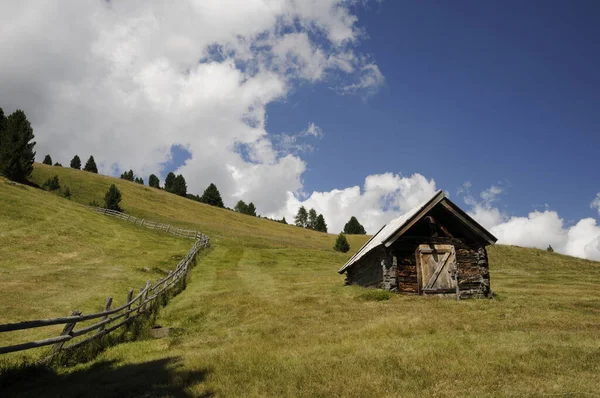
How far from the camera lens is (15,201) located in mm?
49219

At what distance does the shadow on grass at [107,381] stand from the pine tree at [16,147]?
7412cm

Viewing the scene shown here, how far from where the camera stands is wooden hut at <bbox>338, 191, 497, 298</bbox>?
67.9 ft

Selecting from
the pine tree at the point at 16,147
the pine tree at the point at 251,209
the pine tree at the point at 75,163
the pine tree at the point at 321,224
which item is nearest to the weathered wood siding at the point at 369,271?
the pine tree at the point at 16,147

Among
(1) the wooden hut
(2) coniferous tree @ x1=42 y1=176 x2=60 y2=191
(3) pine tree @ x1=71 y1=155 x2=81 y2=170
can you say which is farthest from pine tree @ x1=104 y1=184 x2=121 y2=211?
(3) pine tree @ x1=71 y1=155 x2=81 y2=170

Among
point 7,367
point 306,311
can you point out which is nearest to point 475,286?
point 306,311


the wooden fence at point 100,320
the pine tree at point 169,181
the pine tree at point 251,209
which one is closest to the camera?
the wooden fence at point 100,320

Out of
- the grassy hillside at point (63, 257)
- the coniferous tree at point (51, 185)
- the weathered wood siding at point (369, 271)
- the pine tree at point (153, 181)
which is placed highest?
the pine tree at point (153, 181)

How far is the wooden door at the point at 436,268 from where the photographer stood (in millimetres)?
20641

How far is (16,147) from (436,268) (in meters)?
75.9

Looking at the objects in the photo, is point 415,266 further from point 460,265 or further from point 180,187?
point 180,187

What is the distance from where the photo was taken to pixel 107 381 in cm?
891

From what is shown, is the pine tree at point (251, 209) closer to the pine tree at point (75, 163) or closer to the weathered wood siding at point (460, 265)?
the pine tree at point (75, 163)

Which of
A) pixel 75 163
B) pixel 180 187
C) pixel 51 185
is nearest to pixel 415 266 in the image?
pixel 51 185

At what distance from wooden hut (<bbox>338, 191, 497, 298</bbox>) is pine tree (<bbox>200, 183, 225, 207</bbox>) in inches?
4638
